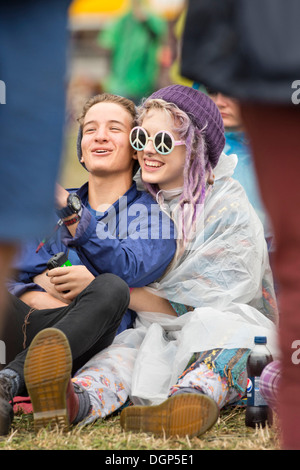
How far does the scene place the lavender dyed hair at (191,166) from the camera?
8.87ft

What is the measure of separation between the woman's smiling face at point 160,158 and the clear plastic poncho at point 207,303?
9 cm

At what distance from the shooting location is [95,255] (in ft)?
7.89

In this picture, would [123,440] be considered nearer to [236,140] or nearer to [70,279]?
[70,279]

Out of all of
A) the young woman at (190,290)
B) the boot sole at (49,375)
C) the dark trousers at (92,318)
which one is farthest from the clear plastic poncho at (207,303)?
the boot sole at (49,375)

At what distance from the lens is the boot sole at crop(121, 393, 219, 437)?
6.40 feet

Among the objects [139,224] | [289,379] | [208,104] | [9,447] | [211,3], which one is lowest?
[9,447]

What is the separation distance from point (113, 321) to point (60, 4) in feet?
4.05

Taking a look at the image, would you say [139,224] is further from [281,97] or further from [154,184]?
[281,97]

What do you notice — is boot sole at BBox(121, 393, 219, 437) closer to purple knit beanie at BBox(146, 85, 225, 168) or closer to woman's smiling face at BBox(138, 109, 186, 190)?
woman's smiling face at BBox(138, 109, 186, 190)

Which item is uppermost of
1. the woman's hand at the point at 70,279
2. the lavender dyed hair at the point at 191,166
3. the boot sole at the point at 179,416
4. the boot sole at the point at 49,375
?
the lavender dyed hair at the point at 191,166

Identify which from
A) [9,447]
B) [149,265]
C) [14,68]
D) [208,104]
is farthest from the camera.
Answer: [208,104]

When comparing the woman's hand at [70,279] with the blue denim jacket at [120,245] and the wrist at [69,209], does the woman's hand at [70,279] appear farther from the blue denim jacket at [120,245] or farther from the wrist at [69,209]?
the wrist at [69,209]

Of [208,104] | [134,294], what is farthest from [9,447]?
[208,104]

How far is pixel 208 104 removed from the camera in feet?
9.14
